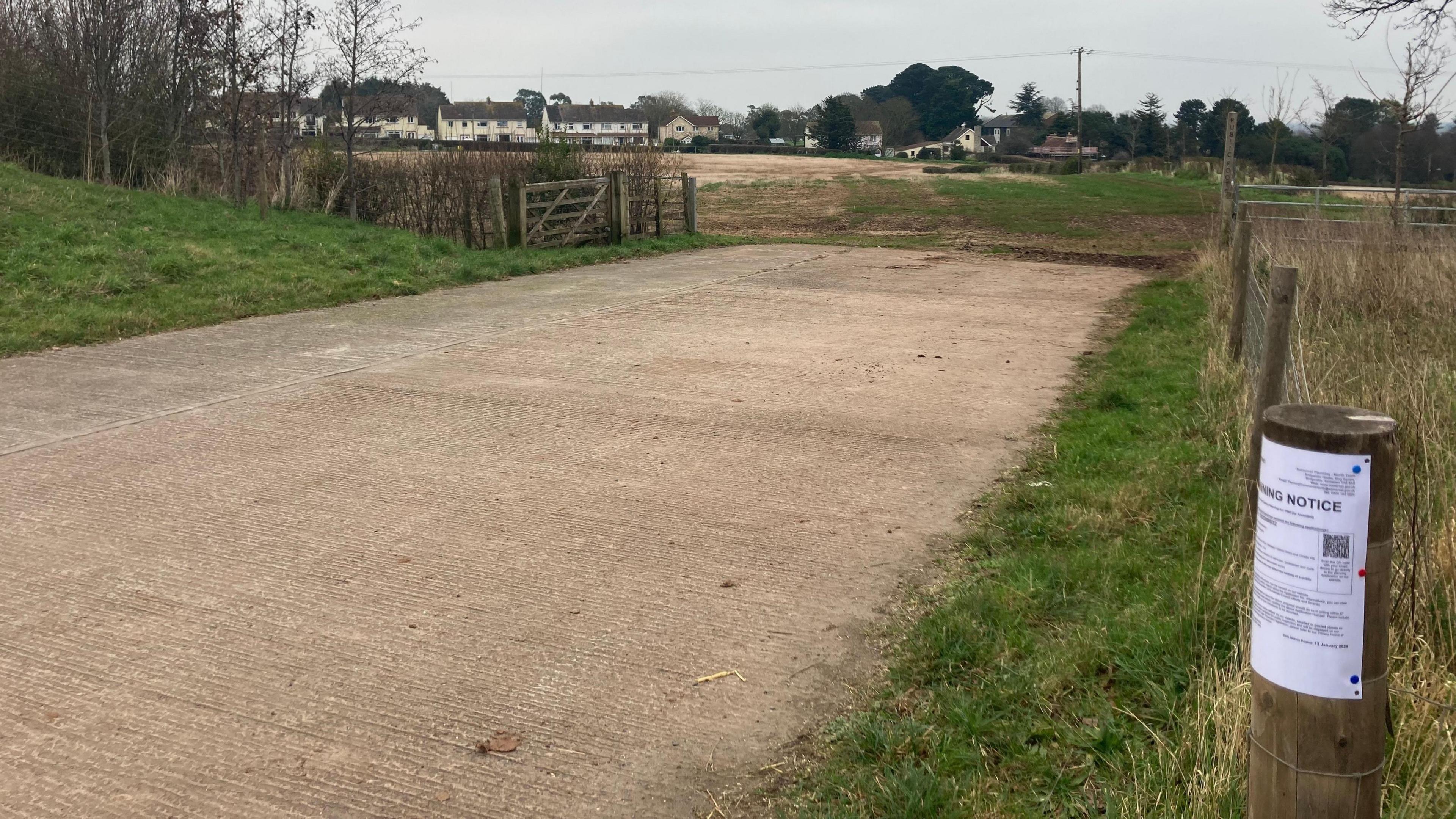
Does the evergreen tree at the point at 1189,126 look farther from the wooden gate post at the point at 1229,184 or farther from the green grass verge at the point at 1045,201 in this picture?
the wooden gate post at the point at 1229,184

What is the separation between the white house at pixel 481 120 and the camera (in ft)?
423

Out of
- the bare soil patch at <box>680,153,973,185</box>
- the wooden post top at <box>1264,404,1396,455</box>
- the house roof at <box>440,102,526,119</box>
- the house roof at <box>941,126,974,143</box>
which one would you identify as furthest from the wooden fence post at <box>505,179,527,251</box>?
the house roof at <box>440,102,526,119</box>

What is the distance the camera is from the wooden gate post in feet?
61.6

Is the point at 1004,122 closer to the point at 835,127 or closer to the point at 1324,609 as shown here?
the point at 835,127

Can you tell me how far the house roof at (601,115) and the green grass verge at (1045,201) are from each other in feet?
296

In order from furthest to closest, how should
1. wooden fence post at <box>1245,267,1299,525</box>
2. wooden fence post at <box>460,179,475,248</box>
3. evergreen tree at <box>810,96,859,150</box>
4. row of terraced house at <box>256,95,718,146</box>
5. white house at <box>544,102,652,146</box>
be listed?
white house at <box>544,102,652,146</box>
row of terraced house at <box>256,95,718,146</box>
evergreen tree at <box>810,96,859,150</box>
wooden fence post at <box>460,179,475,248</box>
wooden fence post at <box>1245,267,1299,525</box>

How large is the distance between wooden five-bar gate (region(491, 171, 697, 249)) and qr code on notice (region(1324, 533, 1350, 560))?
18.2 meters

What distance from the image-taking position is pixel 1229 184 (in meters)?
19.5

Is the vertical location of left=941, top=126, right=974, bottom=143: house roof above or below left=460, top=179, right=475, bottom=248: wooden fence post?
above

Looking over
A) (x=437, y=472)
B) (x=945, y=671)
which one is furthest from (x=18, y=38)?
(x=945, y=671)

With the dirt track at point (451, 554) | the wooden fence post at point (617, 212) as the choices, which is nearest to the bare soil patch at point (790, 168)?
the wooden fence post at point (617, 212)

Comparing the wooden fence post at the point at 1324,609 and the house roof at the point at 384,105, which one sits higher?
the house roof at the point at 384,105

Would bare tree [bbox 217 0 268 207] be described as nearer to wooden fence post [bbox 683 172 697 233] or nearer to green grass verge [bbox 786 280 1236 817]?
wooden fence post [bbox 683 172 697 233]

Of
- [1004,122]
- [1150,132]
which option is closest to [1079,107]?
[1150,132]
